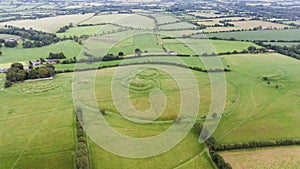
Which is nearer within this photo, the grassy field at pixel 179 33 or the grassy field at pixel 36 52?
the grassy field at pixel 36 52

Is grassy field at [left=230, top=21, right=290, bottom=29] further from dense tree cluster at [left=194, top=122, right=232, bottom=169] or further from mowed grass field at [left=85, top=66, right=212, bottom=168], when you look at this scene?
dense tree cluster at [left=194, top=122, right=232, bottom=169]

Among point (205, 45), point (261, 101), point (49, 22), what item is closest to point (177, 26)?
point (205, 45)

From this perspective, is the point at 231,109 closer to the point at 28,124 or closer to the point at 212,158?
the point at 212,158

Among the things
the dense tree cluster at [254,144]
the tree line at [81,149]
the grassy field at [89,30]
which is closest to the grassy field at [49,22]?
the grassy field at [89,30]

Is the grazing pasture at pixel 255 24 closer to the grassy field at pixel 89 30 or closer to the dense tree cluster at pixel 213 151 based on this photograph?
the grassy field at pixel 89 30

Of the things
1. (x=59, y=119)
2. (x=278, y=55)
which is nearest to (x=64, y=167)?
(x=59, y=119)

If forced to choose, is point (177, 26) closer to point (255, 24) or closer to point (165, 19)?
point (165, 19)

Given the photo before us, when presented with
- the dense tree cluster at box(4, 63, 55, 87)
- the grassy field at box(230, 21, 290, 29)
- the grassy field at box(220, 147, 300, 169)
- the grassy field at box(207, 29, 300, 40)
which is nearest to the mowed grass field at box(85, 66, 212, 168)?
the grassy field at box(220, 147, 300, 169)
